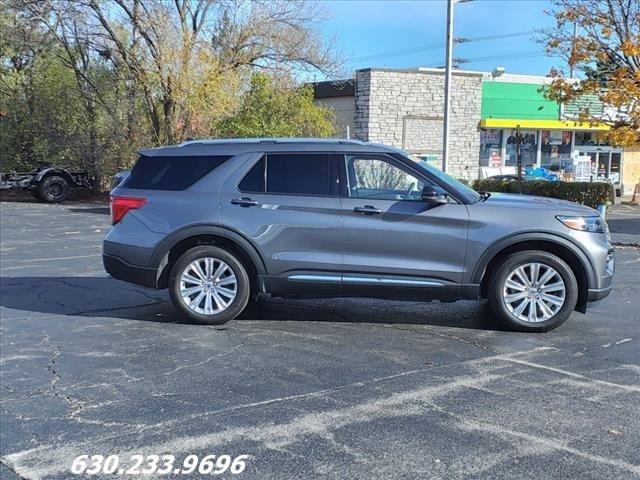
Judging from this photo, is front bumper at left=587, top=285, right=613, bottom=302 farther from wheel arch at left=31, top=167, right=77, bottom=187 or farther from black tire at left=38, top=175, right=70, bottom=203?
wheel arch at left=31, top=167, right=77, bottom=187

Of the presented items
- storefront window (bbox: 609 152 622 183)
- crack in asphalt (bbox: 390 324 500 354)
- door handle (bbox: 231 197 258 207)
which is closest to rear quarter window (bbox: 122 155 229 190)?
door handle (bbox: 231 197 258 207)

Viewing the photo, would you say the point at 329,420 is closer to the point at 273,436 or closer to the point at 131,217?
the point at 273,436

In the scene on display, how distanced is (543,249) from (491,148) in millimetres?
24478

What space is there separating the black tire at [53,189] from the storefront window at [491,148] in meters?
17.5

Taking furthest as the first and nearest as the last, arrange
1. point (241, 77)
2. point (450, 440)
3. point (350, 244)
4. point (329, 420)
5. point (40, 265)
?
1. point (241, 77)
2. point (40, 265)
3. point (350, 244)
4. point (329, 420)
5. point (450, 440)

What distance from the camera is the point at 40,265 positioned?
33.7ft

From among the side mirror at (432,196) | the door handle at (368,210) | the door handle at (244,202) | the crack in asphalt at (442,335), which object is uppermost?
the side mirror at (432,196)

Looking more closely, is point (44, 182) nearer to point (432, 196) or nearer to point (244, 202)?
point (244, 202)

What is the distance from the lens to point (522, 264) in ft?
20.3

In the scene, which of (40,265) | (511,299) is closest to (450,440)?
(511,299)

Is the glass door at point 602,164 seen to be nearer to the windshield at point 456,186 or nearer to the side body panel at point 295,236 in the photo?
the windshield at point 456,186

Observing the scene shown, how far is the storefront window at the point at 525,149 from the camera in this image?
30312 mm

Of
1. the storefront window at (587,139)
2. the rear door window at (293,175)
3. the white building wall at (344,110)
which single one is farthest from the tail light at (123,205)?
the storefront window at (587,139)

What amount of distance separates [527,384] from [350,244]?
218 centimetres
